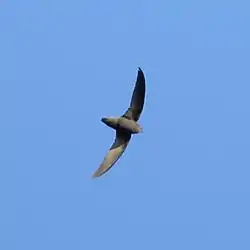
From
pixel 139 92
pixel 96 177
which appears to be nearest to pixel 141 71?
pixel 139 92

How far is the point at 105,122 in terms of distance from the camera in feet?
61.0

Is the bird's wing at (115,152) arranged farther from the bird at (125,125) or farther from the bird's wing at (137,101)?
the bird's wing at (137,101)

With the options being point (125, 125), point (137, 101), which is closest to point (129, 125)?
point (125, 125)

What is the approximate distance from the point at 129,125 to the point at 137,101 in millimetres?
484

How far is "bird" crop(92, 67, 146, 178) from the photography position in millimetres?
18438

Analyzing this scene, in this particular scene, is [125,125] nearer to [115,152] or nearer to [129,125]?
[129,125]

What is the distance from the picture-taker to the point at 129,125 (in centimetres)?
1862

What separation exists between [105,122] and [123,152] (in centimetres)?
66

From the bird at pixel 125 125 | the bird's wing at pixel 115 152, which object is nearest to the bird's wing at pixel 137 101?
the bird at pixel 125 125

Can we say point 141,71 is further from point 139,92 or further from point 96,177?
point 96,177

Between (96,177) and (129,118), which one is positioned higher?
(129,118)

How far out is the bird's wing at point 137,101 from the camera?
59.8 ft

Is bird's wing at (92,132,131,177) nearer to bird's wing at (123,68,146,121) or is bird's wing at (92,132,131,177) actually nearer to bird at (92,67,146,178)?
bird at (92,67,146,178)

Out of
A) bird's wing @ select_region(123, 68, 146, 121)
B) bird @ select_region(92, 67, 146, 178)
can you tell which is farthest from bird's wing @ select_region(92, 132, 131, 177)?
bird's wing @ select_region(123, 68, 146, 121)
